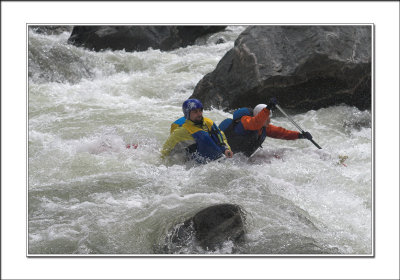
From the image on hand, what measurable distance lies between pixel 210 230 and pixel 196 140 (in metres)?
2.31

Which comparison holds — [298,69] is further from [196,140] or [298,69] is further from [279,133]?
[196,140]

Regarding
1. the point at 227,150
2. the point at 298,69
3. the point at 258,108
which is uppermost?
the point at 298,69

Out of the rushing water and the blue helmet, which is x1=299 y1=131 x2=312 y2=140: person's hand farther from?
the blue helmet

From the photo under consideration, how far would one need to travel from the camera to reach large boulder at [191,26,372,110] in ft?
28.5

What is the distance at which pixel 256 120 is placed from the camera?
6375 millimetres

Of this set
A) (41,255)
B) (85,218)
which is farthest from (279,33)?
(41,255)

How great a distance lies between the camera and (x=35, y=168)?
612 cm

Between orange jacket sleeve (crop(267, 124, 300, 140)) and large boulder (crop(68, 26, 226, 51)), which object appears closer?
orange jacket sleeve (crop(267, 124, 300, 140))

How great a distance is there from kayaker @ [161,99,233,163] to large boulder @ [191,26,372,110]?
9.02 ft

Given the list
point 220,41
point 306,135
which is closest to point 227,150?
point 306,135

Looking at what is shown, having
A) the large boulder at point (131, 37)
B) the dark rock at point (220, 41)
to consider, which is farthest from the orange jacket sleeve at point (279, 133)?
the dark rock at point (220, 41)

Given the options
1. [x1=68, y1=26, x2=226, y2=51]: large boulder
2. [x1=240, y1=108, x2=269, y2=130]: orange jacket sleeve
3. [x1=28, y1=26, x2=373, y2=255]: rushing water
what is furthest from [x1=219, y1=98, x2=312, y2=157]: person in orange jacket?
[x1=68, y1=26, x2=226, y2=51]: large boulder

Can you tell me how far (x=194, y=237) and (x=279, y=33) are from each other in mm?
5933

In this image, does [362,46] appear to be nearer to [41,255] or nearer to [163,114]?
[163,114]
